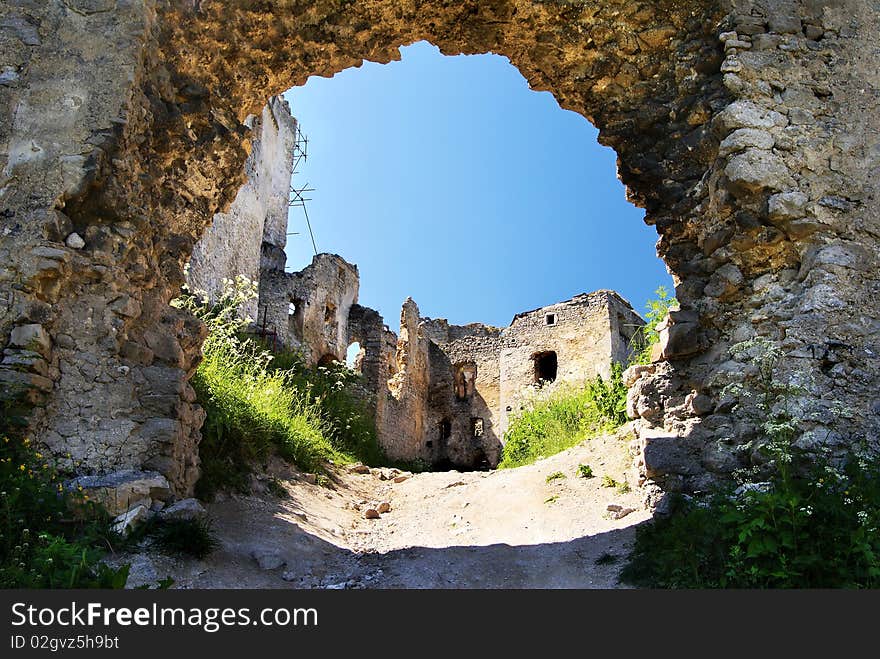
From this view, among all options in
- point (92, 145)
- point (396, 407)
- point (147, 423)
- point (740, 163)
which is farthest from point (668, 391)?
point (396, 407)

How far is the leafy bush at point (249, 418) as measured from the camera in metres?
5.79

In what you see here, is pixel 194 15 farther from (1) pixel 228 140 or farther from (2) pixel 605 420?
(2) pixel 605 420

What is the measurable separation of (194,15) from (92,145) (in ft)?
4.55

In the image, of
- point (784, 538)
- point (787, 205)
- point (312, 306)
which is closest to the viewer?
point (784, 538)

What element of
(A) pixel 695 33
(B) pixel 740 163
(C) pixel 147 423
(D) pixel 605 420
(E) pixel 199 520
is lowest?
(E) pixel 199 520

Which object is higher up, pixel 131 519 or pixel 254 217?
pixel 254 217

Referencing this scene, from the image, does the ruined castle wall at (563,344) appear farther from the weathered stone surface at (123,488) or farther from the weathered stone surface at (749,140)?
the weathered stone surface at (123,488)

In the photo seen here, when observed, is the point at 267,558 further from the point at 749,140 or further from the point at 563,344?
the point at 563,344

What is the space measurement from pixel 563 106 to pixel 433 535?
3670 millimetres

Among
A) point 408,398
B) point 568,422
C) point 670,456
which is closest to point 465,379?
point 408,398

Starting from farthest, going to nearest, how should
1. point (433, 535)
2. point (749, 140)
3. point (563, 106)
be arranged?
point (433, 535), point (563, 106), point (749, 140)

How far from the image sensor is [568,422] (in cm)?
891

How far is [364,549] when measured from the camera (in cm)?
526

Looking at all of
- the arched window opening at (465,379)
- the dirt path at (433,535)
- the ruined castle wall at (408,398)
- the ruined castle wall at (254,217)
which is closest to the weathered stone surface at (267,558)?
the dirt path at (433,535)
